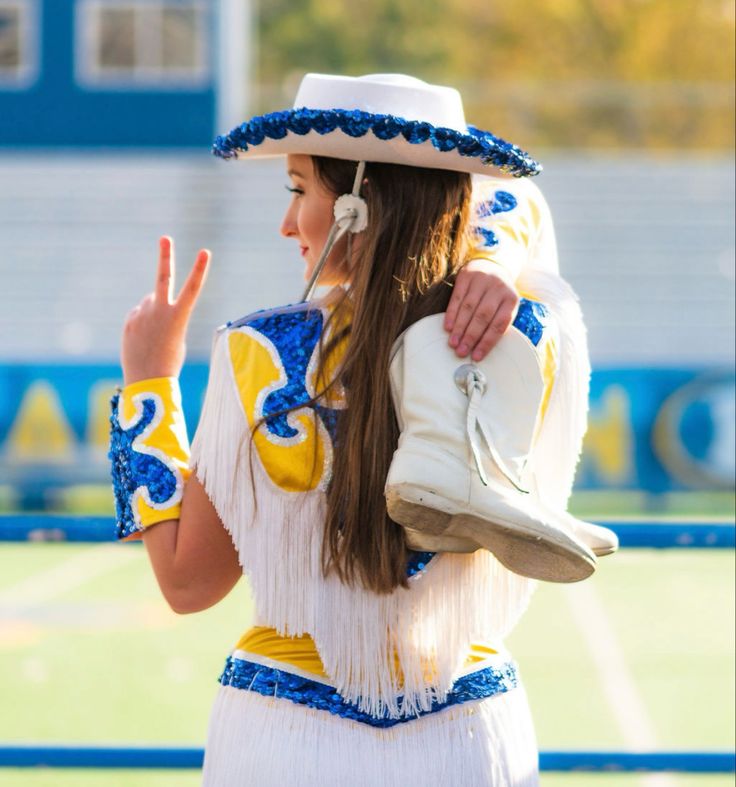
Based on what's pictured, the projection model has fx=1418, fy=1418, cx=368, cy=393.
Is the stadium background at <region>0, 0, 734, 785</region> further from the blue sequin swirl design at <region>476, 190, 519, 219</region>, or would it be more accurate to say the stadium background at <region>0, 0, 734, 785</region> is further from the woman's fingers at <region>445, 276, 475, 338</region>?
the woman's fingers at <region>445, 276, 475, 338</region>

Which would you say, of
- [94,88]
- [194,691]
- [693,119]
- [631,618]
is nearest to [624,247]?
[94,88]

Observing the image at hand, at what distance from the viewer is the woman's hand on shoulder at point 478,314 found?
1.70 meters

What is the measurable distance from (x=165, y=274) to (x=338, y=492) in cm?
43

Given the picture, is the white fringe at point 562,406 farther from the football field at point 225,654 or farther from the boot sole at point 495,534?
the football field at point 225,654

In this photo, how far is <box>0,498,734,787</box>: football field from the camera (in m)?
5.23

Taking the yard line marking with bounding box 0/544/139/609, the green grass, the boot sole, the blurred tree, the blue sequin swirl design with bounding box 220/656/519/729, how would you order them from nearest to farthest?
the boot sole
the blue sequin swirl design with bounding box 220/656/519/729
the green grass
the yard line marking with bounding box 0/544/139/609
the blurred tree

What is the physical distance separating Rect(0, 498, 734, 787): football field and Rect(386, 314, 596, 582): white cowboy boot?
2.51 metres

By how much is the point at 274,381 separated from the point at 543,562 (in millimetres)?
402

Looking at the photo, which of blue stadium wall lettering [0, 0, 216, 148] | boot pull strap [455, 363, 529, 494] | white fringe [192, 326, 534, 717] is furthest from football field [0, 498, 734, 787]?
blue stadium wall lettering [0, 0, 216, 148]

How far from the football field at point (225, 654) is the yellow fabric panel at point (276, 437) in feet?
7.78

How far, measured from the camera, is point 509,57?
36844 millimetres

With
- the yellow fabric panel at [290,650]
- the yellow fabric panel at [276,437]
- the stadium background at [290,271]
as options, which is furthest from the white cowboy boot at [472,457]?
the stadium background at [290,271]

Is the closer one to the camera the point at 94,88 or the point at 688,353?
the point at 688,353

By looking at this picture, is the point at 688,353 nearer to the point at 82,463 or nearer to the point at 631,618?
the point at 82,463
